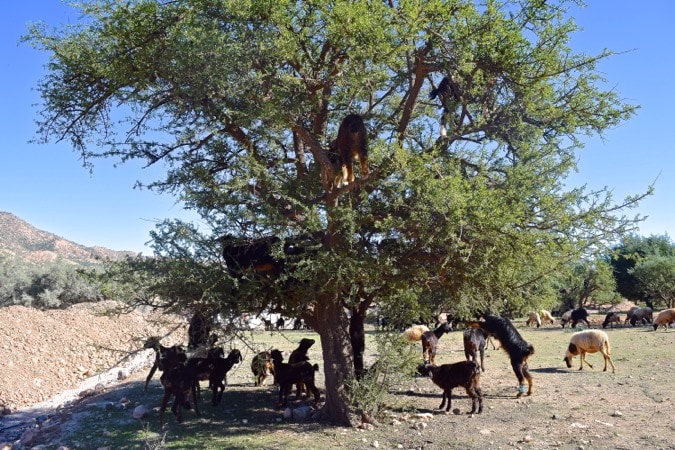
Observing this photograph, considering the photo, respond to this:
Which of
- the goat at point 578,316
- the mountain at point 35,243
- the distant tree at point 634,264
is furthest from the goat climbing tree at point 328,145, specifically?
the mountain at point 35,243

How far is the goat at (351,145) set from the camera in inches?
338

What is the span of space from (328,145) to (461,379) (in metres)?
5.08

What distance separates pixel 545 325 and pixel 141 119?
31.5 metres

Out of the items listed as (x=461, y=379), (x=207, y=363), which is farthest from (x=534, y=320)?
(x=207, y=363)

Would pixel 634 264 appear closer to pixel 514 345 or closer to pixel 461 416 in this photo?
pixel 514 345

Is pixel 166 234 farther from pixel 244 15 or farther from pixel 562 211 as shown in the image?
pixel 562 211

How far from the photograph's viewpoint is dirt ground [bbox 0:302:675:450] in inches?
338

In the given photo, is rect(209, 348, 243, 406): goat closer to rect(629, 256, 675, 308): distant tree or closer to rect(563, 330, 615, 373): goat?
rect(563, 330, 615, 373): goat

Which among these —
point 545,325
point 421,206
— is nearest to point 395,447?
point 421,206

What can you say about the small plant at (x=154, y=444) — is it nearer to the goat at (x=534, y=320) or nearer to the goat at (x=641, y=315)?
the goat at (x=534, y=320)

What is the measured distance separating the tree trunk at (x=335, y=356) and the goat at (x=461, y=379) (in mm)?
1839

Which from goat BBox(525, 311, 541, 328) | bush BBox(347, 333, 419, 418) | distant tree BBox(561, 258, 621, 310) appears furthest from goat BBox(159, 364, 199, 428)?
goat BBox(525, 311, 541, 328)

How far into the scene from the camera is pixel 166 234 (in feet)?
29.0

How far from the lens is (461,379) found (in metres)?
10.4
